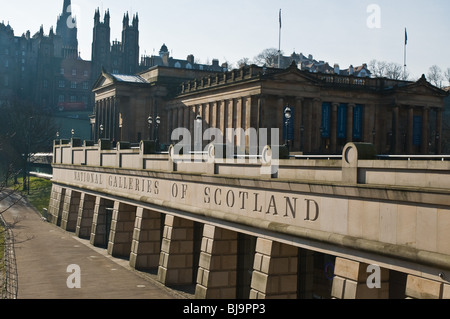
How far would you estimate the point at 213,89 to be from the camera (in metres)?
66.8

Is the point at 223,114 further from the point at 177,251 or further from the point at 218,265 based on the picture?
the point at 218,265

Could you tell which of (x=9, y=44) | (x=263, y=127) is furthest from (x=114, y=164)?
(x=9, y=44)

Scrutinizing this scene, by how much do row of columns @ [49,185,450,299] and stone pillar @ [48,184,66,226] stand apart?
19.9 metres

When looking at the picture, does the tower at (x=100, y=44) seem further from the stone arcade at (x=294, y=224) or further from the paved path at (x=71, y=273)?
the stone arcade at (x=294, y=224)

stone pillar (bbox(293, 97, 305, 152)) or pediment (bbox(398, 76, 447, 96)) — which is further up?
pediment (bbox(398, 76, 447, 96))

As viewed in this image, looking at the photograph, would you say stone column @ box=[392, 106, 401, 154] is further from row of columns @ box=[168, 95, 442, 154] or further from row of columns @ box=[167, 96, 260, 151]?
row of columns @ box=[167, 96, 260, 151]

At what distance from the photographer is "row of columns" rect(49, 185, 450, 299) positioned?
1834cm

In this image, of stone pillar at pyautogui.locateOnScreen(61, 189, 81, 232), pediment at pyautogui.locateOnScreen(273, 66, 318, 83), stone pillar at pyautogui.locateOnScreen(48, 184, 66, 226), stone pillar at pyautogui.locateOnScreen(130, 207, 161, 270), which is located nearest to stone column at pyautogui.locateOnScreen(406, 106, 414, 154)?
pediment at pyautogui.locateOnScreen(273, 66, 318, 83)

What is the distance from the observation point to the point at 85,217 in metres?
51.7

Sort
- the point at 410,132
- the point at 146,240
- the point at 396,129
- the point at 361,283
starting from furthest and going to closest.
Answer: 1. the point at 410,132
2. the point at 396,129
3. the point at 146,240
4. the point at 361,283

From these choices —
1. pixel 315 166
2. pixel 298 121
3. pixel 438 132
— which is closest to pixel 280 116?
pixel 298 121

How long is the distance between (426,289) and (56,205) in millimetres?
51319

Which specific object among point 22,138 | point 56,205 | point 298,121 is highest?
point 298,121

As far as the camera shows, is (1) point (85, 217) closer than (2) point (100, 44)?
Yes
